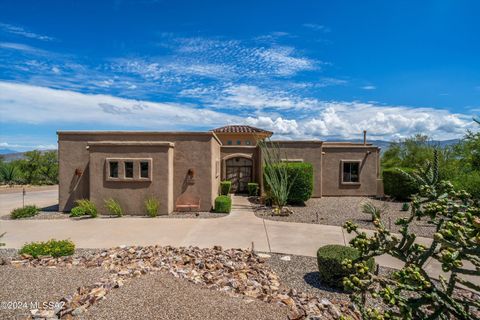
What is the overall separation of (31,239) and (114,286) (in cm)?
600

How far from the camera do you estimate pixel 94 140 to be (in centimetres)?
1430

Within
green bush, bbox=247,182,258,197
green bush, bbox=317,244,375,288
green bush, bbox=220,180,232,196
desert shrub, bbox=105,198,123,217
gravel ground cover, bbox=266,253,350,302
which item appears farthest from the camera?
green bush, bbox=247,182,258,197

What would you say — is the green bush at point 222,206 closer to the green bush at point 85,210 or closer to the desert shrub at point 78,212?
the green bush at point 85,210

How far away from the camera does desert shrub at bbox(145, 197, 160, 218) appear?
12617 mm

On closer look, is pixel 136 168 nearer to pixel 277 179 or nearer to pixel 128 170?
pixel 128 170

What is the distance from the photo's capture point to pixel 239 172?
20.8 metres

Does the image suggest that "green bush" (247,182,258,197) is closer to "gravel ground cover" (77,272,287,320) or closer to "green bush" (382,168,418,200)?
"green bush" (382,168,418,200)

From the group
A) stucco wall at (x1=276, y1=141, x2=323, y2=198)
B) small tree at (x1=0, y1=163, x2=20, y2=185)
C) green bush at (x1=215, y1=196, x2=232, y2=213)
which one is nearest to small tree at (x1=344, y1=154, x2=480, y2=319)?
green bush at (x1=215, y1=196, x2=232, y2=213)

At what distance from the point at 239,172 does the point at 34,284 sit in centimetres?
1599

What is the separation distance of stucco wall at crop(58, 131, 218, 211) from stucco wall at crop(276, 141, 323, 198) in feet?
19.4

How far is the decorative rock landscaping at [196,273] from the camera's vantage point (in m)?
4.69

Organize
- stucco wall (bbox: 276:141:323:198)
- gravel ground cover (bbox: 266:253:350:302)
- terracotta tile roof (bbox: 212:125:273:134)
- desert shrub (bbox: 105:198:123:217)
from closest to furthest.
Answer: gravel ground cover (bbox: 266:253:350:302) < desert shrub (bbox: 105:198:123:217) < stucco wall (bbox: 276:141:323:198) < terracotta tile roof (bbox: 212:125:273:134)

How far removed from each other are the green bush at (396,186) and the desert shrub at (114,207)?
15.6 meters

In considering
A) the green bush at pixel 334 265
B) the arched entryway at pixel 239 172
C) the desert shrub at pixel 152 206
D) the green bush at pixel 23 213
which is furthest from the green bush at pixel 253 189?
the green bush at pixel 334 265
